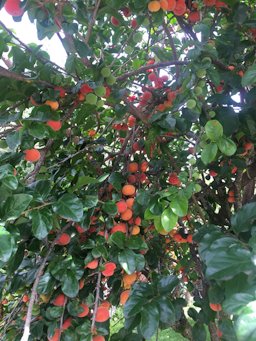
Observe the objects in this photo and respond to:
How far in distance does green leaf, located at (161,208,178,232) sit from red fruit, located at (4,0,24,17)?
2.20ft

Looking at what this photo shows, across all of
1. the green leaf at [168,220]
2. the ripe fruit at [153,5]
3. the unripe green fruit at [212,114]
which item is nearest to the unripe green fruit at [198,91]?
the unripe green fruit at [212,114]

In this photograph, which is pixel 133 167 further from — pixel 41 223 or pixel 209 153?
pixel 41 223

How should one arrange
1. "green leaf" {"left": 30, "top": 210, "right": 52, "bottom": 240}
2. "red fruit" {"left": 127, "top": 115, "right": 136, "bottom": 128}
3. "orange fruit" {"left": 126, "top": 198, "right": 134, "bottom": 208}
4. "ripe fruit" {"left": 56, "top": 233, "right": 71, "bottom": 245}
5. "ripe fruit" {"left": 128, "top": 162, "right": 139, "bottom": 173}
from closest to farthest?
"green leaf" {"left": 30, "top": 210, "right": 52, "bottom": 240}, "ripe fruit" {"left": 56, "top": 233, "right": 71, "bottom": 245}, "orange fruit" {"left": 126, "top": 198, "right": 134, "bottom": 208}, "ripe fruit" {"left": 128, "top": 162, "right": 139, "bottom": 173}, "red fruit" {"left": 127, "top": 115, "right": 136, "bottom": 128}

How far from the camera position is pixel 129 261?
0.96 meters

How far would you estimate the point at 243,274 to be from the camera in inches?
27.9

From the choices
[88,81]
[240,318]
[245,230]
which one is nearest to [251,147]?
[245,230]

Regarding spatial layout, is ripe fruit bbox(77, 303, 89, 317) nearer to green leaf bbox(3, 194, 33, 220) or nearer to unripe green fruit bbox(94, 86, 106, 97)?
green leaf bbox(3, 194, 33, 220)

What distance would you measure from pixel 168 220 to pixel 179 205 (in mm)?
47

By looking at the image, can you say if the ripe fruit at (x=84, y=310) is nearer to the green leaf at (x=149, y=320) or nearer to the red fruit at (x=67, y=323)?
the red fruit at (x=67, y=323)

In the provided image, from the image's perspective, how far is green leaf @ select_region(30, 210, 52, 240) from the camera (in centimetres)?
84

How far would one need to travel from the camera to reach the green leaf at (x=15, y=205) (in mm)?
792

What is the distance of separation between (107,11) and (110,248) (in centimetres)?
73

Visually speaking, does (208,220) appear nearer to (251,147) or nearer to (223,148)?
(251,147)

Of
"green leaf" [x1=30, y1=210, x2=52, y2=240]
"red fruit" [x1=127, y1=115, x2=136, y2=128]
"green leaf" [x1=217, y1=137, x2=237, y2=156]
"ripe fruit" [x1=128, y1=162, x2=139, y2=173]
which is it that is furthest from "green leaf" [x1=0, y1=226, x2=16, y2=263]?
"red fruit" [x1=127, y1=115, x2=136, y2=128]
